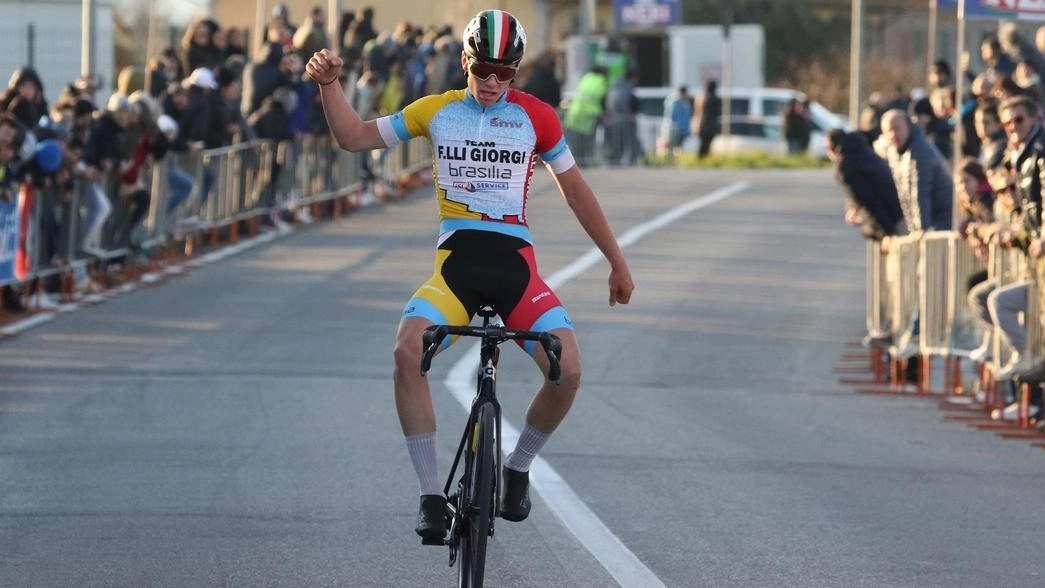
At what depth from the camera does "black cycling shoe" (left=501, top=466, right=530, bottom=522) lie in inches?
302

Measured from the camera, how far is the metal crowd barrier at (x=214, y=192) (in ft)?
63.7

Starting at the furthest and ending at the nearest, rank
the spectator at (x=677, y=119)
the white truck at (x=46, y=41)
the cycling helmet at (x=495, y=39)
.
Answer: the spectator at (x=677, y=119)
the white truck at (x=46, y=41)
the cycling helmet at (x=495, y=39)

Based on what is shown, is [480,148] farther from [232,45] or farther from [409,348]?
[232,45]

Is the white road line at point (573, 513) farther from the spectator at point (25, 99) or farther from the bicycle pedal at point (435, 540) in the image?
the spectator at point (25, 99)

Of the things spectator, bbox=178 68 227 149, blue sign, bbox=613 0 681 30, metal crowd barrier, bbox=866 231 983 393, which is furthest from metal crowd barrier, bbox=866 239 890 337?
blue sign, bbox=613 0 681 30

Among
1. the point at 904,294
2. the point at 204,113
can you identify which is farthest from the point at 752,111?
the point at 904,294

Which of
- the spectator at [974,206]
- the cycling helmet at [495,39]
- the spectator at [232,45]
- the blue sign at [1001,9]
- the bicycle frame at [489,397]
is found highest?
the spectator at [232,45]

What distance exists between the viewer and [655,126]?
5141cm

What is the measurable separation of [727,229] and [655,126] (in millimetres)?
22903

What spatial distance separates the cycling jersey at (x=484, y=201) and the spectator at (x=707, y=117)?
121 feet

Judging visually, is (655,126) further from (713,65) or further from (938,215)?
(938,215)

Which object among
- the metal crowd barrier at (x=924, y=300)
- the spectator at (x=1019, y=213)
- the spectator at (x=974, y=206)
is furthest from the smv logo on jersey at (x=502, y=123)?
the metal crowd barrier at (x=924, y=300)

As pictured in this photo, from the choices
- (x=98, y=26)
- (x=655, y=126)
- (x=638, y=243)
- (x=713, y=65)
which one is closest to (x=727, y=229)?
(x=638, y=243)

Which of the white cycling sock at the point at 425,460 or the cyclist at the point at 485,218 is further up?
the cyclist at the point at 485,218
